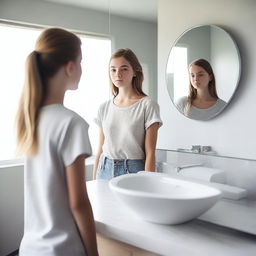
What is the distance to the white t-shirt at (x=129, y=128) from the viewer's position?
62.2 inches

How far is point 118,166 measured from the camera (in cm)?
164

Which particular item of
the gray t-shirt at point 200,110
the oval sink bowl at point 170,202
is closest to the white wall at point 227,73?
the gray t-shirt at point 200,110

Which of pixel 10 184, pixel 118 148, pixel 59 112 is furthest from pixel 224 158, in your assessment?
pixel 10 184

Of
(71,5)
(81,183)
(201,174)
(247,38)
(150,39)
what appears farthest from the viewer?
(71,5)

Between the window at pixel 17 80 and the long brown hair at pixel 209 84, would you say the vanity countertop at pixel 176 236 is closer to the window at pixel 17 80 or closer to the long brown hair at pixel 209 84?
the long brown hair at pixel 209 84

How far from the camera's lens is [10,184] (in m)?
2.42

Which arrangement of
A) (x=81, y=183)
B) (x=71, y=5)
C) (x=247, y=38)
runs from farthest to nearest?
(x=71, y=5)
(x=247, y=38)
(x=81, y=183)

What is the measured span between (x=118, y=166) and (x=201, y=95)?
0.57 metres

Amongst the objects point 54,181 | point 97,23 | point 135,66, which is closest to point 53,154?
point 54,181

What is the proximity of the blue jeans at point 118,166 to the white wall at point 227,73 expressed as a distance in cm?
16

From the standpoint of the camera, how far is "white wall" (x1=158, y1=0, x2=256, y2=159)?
1249 mm

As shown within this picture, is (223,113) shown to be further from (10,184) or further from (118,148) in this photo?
(10,184)

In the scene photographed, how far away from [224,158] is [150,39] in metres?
0.72

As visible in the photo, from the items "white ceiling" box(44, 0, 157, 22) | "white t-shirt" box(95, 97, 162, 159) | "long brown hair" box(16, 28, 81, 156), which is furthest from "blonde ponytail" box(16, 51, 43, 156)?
"white ceiling" box(44, 0, 157, 22)
